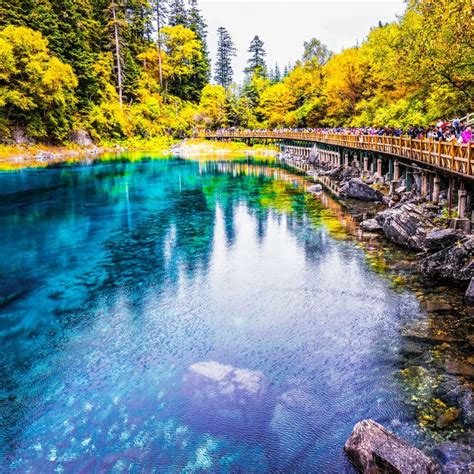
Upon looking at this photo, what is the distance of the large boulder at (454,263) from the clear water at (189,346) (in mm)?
1941

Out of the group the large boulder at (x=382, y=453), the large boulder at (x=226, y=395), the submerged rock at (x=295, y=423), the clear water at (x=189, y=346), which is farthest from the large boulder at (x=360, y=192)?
the large boulder at (x=382, y=453)

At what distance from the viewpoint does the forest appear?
94.9 ft

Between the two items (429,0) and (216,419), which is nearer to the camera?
(216,419)

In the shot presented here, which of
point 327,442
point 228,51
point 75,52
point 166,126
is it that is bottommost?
point 327,442

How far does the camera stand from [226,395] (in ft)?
32.6

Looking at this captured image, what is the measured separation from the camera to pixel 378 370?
34.8 ft

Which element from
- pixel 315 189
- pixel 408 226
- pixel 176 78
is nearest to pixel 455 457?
pixel 408 226

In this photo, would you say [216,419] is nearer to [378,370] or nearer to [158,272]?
[378,370]

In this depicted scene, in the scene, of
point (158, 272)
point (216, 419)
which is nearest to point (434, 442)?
point (216, 419)

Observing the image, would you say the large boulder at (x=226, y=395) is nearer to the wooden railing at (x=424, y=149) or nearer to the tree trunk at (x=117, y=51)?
the wooden railing at (x=424, y=149)

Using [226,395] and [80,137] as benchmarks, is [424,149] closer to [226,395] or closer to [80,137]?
[226,395]

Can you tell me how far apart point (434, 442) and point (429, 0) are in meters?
13.9

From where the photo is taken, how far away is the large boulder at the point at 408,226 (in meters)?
19.2

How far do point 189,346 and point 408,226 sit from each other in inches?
482
